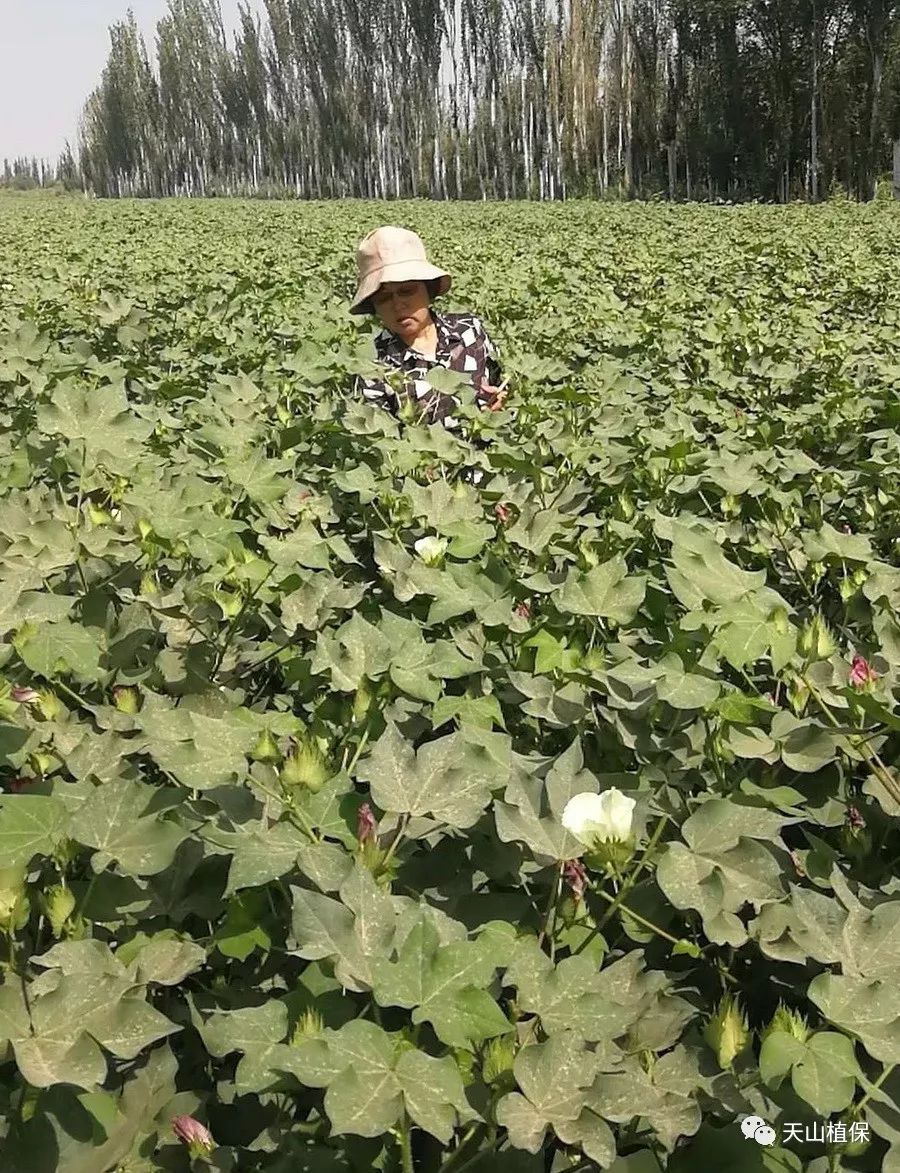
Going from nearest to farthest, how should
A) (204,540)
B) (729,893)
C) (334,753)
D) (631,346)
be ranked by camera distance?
(729,893)
(334,753)
(204,540)
(631,346)

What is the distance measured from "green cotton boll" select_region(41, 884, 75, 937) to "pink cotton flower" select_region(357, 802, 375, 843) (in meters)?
0.25

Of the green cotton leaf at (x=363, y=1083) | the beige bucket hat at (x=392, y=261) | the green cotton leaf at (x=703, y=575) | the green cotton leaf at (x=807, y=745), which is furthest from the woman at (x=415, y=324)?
the green cotton leaf at (x=363, y=1083)

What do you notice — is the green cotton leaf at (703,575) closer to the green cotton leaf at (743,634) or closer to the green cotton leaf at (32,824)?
the green cotton leaf at (743,634)

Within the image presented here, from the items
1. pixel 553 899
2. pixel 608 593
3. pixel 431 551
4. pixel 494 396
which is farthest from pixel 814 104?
pixel 553 899

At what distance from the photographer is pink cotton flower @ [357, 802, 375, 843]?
88cm

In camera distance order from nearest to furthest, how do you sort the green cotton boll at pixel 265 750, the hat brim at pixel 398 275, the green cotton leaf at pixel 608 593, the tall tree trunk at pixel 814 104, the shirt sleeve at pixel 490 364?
the green cotton boll at pixel 265 750, the green cotton leaf at pixel 608 593, the hat brim at pixel 398 275, the shirt sleeve at pixel 490 364, the tall tree trunk at pixel 814 104

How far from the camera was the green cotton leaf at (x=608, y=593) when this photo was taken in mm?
1325

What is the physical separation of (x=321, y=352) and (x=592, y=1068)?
9.68 feet

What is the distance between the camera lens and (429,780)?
3.06 ft

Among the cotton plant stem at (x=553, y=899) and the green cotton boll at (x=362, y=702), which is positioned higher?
the green cotton boll at (x=362, y=702)

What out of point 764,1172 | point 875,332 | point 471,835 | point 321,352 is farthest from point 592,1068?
point 875,332

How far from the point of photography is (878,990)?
78 centimetres

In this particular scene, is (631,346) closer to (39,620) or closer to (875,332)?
(875,332)

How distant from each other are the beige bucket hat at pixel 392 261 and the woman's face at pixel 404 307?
0.21 ft
